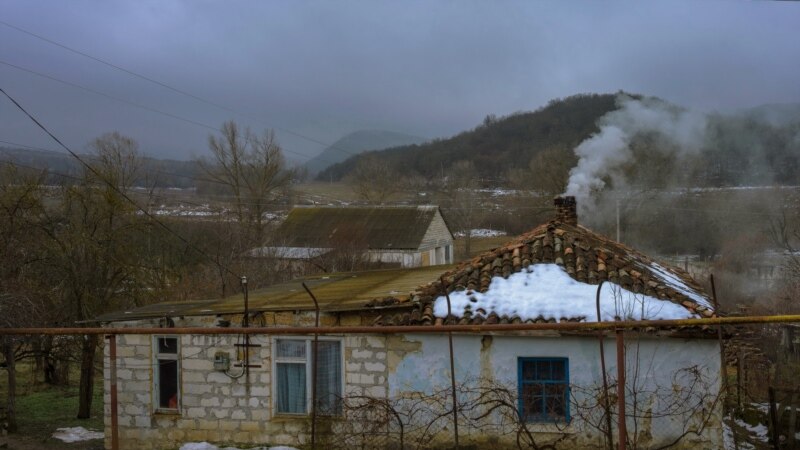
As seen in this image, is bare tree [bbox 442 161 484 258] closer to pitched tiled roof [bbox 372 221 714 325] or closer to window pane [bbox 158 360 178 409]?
pitched tiled roof [bbox 372 221 714 325]

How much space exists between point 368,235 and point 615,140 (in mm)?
16542

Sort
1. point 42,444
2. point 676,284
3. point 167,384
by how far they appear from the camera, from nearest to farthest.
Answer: point 167,384
point 42,444
point 676,284

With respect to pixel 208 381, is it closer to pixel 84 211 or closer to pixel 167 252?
pixel 84 211

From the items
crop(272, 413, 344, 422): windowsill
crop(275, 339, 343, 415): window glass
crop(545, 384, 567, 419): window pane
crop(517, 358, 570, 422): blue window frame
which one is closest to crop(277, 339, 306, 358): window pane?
crop(275, 339, 343, 415): window glass

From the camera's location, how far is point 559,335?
31.7 ft

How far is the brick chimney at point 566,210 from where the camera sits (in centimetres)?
1444

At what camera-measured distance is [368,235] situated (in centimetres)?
3966

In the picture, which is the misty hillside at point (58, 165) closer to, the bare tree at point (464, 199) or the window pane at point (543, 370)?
the window pane at point (543, 370)

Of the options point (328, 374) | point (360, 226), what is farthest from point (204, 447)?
point (360, 226)

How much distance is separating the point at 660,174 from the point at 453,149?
3516 cm

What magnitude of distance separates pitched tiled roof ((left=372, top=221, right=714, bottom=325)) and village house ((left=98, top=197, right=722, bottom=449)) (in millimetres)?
31

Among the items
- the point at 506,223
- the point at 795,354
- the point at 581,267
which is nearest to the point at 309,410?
the point at 581,267

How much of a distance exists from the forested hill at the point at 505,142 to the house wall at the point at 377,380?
30.0m

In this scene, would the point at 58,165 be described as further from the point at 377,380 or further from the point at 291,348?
the point at 377,380
